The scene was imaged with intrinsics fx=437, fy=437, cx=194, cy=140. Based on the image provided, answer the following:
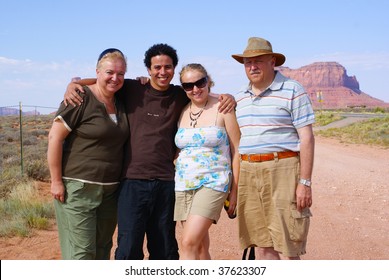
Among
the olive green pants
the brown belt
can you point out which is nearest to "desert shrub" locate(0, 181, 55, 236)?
the olive green pants

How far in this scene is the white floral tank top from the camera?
3.24 metres

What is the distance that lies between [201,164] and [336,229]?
151 inches

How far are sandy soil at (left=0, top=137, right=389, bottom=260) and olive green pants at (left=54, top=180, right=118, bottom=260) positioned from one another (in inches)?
81.0

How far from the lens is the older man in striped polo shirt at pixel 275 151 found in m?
3.34

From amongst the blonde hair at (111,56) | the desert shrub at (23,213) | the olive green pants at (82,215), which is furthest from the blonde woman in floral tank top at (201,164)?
the desert shrub at (23,213)

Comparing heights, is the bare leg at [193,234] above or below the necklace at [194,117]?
below

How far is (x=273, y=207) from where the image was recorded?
3.49 metres

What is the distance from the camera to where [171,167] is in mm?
3443

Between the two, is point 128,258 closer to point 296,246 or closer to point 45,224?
point 296,246

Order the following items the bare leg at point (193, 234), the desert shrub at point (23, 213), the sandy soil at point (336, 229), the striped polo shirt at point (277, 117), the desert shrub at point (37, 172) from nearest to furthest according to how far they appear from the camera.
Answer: the bare leg at point (193, 234) → the striped polo shirt at point (277, 117) → the sandy soil at point (336, 229) → the desert shrub at point (23, 213) → the desert shrub at point (37, 172)

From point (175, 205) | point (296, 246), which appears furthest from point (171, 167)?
point (296, 246)

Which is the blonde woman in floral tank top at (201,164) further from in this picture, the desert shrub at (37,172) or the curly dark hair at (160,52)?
the desert shrub at (37,172)

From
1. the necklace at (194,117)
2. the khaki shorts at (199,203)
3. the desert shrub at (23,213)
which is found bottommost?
the desert shrub at (23,213)
